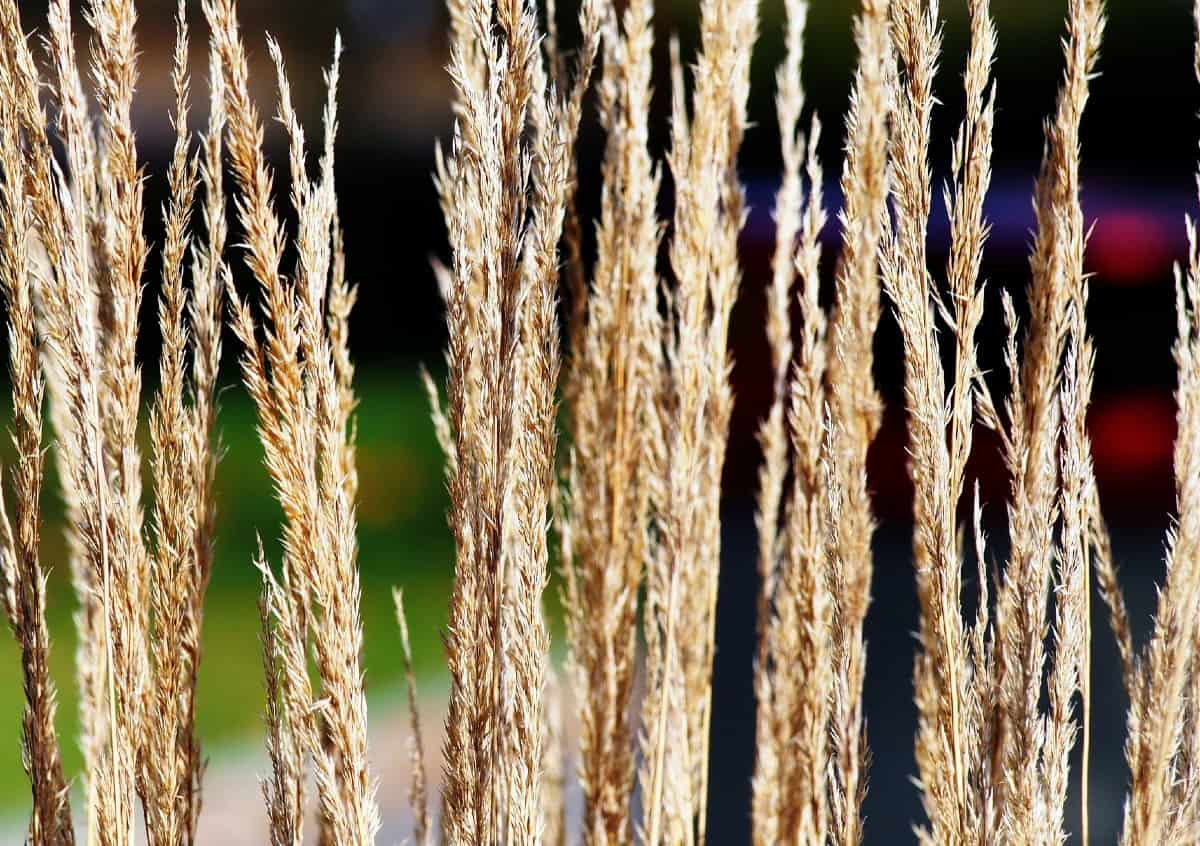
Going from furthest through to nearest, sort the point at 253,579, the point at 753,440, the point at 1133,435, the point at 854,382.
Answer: the point at 253,579
the point at 753,440
the point at 1133,435
the point at 854,382

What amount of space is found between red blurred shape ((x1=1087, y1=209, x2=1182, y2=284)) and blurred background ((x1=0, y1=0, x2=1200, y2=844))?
11 mm

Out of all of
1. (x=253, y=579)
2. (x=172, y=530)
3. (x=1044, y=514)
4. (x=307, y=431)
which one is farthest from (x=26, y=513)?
(x=253, y=579)

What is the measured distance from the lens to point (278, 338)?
46.1 inches

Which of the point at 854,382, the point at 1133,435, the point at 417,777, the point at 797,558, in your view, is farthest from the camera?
the point at 1133,435

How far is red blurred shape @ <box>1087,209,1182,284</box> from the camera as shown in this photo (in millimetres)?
5637

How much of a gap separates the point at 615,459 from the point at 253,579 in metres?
6.35

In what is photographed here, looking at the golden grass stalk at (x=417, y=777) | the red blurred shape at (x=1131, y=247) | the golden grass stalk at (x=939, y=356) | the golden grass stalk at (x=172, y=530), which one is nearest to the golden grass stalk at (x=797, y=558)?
the golden grass stalk at (x=939, y=356)

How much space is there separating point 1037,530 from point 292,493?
0.78 meters

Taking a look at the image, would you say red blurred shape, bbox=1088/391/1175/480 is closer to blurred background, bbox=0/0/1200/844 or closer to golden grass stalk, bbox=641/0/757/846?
blurred background, bbox=0/0/1200/844

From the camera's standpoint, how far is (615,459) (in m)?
1.61

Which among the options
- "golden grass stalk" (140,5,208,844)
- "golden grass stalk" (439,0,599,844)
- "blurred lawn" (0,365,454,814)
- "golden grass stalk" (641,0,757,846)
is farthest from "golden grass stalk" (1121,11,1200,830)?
"blurred lawn" (0,365,454,814)

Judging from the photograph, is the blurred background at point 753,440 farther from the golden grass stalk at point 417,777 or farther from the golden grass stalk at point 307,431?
the golden grass stalk at point 417,777

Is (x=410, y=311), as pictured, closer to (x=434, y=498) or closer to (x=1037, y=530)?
(x=434, y=498)

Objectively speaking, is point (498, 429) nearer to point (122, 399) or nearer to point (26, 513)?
point (122, 399)
